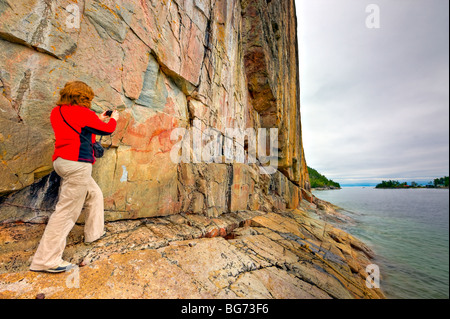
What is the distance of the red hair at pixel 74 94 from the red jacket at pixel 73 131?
73mm

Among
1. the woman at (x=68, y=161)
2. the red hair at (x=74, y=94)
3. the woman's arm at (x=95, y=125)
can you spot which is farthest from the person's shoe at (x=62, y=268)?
the red hair at (x=74, y=94)

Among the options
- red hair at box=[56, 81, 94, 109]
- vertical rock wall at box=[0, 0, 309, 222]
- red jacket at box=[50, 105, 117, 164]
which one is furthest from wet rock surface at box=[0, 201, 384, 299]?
red hair at box=[56, 81, 94, 109]

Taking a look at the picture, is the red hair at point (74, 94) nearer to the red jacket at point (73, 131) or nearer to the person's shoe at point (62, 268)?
the red jacket at point (73, 131)

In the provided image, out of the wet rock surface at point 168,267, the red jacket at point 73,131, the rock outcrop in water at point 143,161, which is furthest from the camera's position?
the rock outcrop in water at point 143,161

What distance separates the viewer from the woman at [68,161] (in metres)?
1.99

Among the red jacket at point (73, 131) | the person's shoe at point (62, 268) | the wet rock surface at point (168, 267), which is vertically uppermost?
the red jacket at point (73, 131)

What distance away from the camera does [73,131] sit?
2.21 meters

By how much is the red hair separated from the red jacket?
7 centimetres

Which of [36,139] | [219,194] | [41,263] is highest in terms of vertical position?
[36,139]

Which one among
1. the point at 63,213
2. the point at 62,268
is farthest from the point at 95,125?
the point at 62,268

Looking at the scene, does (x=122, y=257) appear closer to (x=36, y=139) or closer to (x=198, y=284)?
(x=198, y=284)

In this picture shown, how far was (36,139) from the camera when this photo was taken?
99.9 inches
